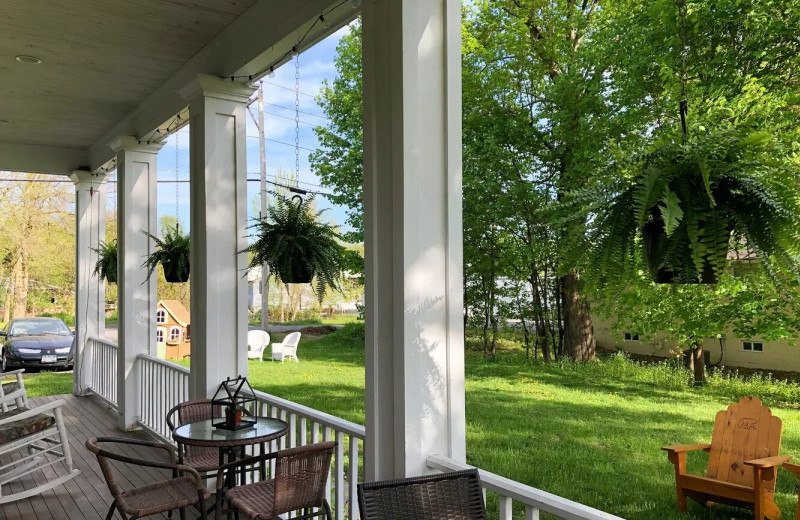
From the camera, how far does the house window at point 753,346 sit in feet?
28.3

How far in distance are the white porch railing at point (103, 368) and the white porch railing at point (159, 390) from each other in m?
1.21

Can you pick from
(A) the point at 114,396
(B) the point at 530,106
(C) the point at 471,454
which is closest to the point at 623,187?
(C) the point at 471,454

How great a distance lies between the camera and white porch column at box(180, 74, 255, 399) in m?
3.84

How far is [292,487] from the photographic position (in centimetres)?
243

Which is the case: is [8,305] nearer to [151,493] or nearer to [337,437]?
[151,493]

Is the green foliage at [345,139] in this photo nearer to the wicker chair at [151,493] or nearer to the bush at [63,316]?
the bush at [63,316]

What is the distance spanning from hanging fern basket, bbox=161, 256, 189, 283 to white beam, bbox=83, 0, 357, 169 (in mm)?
1145

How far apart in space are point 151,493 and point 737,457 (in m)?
3.34

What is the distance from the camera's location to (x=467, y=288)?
1084 cm

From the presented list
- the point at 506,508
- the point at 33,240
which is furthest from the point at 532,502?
the point at 33,240

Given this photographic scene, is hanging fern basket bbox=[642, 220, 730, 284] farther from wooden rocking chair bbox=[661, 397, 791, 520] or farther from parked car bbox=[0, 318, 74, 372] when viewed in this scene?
parked car bbox=[0, 318, 74, 372]

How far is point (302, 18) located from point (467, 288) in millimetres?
8161

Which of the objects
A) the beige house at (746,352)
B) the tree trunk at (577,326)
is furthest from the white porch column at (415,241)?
the tree trunk at (577,326)

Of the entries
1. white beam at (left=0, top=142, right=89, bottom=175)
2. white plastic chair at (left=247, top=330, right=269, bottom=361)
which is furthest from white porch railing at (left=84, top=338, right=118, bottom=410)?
white plastic chair at (left=247, top=330, right=269, bottom=361)
